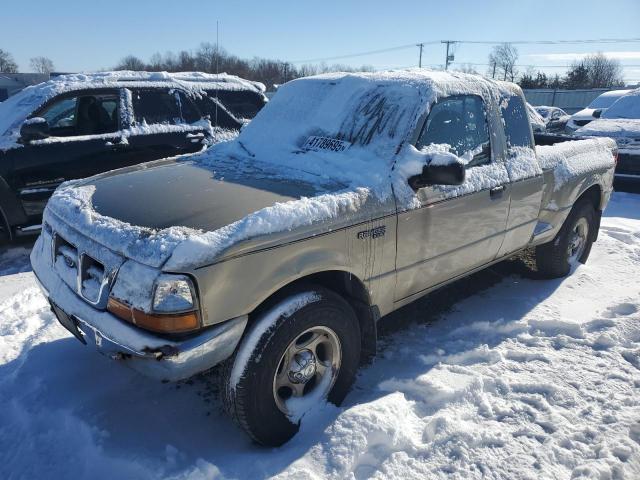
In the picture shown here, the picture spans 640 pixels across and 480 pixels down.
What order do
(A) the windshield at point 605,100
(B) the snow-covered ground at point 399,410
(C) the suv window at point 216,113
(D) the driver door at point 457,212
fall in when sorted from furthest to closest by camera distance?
(A) the windshield at point 605,100 → (C) the suv window at point 216,113 → (D) the driver door at point 457,212 → (B) the snow-covered ground at point 399,410

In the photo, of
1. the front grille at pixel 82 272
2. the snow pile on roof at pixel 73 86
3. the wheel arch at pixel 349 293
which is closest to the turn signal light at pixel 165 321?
the front grille at pixel 82 272

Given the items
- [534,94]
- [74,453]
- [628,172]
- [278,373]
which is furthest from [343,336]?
[534,94]

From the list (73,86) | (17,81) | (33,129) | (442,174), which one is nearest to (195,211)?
(442,174)

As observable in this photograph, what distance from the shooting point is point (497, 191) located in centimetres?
353

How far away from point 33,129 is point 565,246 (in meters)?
5.53

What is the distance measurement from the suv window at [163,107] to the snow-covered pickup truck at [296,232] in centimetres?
277

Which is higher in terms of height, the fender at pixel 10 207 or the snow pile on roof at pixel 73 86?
the snow pile on roof at pixel 73 86

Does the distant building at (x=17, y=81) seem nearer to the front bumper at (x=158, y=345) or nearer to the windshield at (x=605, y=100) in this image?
the windshield at (x=605, y=100)

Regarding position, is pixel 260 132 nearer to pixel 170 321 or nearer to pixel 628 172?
pixel 170 321

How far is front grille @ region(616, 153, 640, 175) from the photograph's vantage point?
28.9ft

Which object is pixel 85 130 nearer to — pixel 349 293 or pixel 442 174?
pixel 349 293

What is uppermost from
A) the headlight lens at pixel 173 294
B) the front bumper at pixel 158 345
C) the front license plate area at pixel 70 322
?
the headlight lens at pixel 173 294

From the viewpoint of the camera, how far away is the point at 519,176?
3.76 meters

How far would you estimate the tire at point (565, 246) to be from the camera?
4.65m
